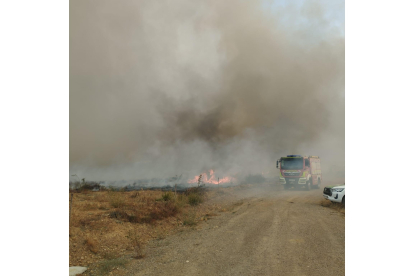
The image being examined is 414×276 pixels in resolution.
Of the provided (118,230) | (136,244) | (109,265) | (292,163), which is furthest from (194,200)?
(292,163)

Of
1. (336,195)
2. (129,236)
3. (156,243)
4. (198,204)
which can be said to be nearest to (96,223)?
A: (129,236)

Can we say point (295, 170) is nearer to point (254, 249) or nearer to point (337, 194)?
point (337, 194)

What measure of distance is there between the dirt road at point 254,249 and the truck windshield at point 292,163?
1051 centimetres

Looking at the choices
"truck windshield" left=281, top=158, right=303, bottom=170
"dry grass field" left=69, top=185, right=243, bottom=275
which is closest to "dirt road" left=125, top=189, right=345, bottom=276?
"dry grass field" left=69, top=185, right=243, bottom=275

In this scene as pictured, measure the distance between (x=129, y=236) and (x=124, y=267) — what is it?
7.72 feet

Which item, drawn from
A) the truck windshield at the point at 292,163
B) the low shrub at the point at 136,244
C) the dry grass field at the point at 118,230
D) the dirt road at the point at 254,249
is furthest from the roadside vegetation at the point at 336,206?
the low shrub at the point at 136,244

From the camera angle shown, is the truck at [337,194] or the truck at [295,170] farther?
the truck at [295,170]

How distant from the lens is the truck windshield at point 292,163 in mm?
19922

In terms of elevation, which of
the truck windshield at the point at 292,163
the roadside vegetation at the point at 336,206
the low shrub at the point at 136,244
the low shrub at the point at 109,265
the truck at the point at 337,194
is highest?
the truck windshield at the point at 292,163

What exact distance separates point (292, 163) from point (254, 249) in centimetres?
1515

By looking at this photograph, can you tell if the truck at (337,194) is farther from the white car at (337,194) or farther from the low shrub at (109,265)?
the low shrub at (109,265)

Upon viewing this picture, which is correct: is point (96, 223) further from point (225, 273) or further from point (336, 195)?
point (336, 195)

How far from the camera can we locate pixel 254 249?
6.13 m

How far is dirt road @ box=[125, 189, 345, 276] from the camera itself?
5000mm
